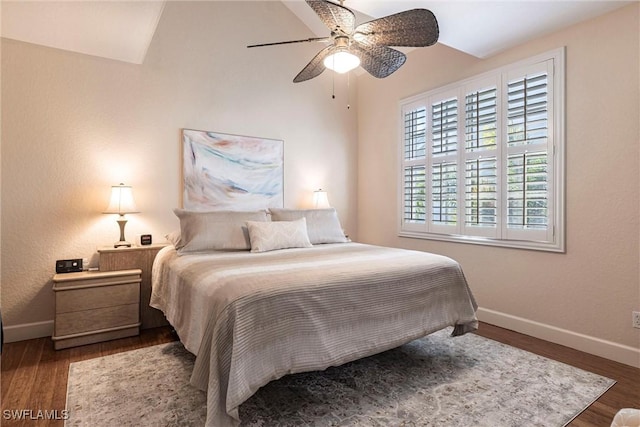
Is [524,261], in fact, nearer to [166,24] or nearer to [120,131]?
[120,131]

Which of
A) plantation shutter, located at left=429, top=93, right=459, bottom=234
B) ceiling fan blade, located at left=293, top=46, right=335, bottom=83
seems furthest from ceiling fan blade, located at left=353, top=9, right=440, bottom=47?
plantation shutter, located at left=429, top=93, right=459, bottom=234

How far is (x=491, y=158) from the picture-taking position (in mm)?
3336

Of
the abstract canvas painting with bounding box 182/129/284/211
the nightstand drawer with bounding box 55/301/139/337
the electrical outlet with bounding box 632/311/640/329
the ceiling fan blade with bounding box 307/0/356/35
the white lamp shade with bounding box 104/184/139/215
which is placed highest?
the ceiling fan blade with bounding box 307/0/356/35

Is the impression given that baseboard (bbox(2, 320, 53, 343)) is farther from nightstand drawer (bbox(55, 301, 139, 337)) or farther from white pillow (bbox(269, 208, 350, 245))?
white pillow (bbox(269, 208, 350, 245))

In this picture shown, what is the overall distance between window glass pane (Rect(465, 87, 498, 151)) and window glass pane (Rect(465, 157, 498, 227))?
0.58 ft

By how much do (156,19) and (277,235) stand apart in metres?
1.99

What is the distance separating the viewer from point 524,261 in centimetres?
315

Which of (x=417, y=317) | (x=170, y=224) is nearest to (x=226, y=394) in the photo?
(x=417, y=317)

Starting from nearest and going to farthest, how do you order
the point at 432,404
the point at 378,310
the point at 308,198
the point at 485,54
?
the point at 432,404, the point at 378,310, the point at 485,54, the point at 308,198

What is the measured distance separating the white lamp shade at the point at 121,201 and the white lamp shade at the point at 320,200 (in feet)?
6.89

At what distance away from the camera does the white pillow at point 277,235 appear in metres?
3.08

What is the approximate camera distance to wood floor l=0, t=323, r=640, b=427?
6.20 ft

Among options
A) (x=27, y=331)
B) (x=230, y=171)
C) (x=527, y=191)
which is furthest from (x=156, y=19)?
(x=527, y=191)

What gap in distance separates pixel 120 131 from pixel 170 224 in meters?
1.02
